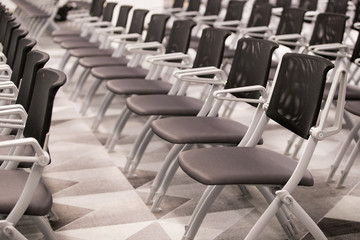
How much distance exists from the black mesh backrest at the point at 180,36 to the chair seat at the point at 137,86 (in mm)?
308

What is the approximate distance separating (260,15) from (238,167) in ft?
11.9

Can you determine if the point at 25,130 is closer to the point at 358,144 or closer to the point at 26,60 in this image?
the point at 26,60

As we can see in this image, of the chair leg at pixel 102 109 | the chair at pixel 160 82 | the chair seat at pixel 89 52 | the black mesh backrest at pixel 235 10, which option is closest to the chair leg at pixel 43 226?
the chair at pixel 160 82

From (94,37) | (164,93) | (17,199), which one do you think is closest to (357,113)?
(164,93)

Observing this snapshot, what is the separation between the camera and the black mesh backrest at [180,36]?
4.49 meters

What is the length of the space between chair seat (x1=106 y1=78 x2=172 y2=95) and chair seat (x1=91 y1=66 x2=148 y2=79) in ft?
0.85

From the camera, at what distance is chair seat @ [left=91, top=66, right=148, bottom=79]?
16.1ft

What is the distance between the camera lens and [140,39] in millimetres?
5598

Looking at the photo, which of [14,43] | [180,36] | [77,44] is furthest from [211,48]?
[77,44]

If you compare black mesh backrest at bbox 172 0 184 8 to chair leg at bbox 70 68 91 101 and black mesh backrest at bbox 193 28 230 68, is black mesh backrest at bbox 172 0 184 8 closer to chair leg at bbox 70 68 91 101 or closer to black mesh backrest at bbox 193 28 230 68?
chair leg at bbox 70 68 91 101

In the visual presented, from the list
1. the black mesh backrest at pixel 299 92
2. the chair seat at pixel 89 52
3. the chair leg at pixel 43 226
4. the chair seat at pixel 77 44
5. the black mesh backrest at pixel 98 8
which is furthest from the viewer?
the black mesh backrest at pixel 98 8

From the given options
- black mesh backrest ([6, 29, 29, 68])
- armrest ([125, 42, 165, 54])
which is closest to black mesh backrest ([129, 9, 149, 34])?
armrest ([125, 42, 165, 54])

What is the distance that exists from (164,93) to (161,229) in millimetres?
1422

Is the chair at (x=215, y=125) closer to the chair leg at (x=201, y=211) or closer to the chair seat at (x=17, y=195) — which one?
the chair leg at (x=201, y=211)
